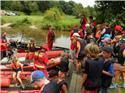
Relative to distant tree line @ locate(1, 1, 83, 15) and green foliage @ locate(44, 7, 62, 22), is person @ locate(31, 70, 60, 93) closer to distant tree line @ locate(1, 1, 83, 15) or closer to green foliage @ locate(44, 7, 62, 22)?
distant tree line @ locate(1, 1, 83, 15)

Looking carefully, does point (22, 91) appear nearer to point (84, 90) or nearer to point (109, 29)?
point (84, 90)

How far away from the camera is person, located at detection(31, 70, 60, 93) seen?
546 cm

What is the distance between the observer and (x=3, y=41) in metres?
18.0

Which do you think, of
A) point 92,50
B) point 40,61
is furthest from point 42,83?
point 40,61

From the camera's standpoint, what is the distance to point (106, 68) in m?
7.54

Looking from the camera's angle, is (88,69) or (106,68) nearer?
(88,69)

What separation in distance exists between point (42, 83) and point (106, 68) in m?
2.29

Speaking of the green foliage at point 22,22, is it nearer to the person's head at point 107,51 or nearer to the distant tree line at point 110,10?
the distant tree line at point 110,10

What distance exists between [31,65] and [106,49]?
19.8 ft

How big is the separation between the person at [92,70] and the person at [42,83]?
4.01 feet

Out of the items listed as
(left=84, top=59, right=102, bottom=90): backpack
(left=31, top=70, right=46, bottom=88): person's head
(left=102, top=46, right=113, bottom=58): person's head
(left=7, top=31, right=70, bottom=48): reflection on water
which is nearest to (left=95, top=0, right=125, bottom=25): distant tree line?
(left=7, top=31, right=70, bottom=48): reflection on water

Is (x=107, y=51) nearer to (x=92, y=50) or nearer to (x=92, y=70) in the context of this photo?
(x=92, y=70)

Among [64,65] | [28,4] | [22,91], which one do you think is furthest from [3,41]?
[28,4]

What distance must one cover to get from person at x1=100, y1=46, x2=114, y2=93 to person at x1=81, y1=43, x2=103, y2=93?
1.00 ft
